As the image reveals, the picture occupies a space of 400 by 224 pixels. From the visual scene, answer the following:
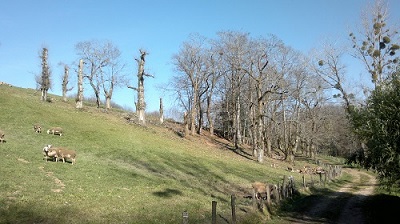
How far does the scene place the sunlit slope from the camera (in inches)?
660

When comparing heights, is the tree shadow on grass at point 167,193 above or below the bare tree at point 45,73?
below

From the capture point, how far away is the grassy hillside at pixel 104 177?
1678cm

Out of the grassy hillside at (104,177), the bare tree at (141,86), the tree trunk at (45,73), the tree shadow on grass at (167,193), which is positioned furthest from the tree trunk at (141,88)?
the tree shadow on grass at (167,193)

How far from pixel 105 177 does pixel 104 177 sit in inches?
3.0

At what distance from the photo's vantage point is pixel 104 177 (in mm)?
25031

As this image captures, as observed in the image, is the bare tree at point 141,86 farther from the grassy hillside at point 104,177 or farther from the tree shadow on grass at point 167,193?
the tree shadow on grass at point 167,193

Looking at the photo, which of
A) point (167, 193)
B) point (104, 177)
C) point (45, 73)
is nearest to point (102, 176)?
point (104, 177)

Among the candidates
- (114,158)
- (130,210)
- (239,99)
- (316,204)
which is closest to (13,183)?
(130,210)

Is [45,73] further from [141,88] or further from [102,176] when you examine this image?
[102,176]

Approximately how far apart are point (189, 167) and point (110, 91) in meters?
52.0

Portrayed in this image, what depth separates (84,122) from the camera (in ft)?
149

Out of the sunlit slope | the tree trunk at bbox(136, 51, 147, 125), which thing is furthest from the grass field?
the tree trunk at bbox(136, 51, 147, 125)

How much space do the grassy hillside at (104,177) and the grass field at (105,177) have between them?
0.05 m

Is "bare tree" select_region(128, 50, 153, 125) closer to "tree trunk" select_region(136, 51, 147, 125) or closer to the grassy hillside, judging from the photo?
"tree trunk" select_region(136, 51, 147, 125)
